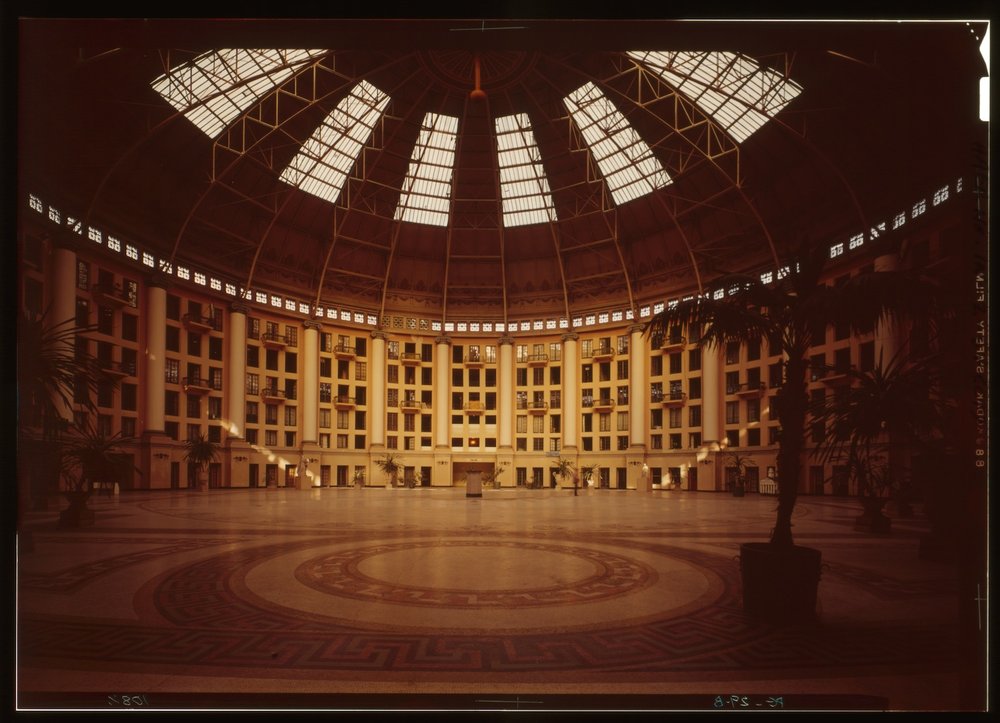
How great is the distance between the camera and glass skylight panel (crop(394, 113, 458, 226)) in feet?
152

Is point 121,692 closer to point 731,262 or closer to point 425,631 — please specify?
point 425,631

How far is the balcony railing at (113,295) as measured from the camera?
48.9 feet

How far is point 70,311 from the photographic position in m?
9.15

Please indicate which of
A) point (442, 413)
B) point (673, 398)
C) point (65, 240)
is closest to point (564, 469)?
point (442, 413)

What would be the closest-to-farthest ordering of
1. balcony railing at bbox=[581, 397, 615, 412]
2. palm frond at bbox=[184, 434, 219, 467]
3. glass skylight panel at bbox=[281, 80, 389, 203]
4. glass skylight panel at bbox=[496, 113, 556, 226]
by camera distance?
palm frond at bbox=[184, 434, 219, 467], balcony railing at bbox=[581, 397, 615, 412], glass skylight panel at bbox=[281, 80, 389, 203], glass skylight panel at bbox=[496, 113, 556, 226]

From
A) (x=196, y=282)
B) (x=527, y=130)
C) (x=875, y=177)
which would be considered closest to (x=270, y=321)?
(x=196, y=282)

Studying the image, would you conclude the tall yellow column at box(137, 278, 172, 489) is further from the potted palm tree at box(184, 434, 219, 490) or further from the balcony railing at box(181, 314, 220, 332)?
the balcony railing at box(181, 314, 220, 332)

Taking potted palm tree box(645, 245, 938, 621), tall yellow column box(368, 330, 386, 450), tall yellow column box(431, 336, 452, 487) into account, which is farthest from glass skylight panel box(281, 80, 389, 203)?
potted palm tree box(645, 245, 938, 621)

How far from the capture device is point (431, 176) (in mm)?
48406

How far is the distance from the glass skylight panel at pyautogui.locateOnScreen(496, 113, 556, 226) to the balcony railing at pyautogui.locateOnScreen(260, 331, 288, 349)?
27343 millimetres

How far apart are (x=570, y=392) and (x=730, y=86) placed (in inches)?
882

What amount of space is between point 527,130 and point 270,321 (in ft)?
96.0

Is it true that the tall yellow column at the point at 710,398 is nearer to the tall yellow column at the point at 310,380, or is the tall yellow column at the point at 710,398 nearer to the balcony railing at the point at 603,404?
the balcony railing at the point at 603,404

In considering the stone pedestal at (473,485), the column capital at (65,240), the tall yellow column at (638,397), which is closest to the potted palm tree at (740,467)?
the tall yellow column at (638,397)
